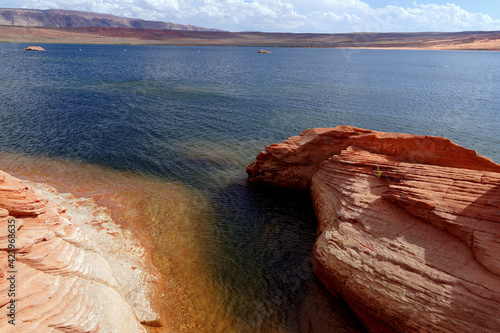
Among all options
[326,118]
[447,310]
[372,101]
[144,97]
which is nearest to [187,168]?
[447,310]

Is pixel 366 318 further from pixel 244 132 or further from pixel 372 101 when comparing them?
pixel 372 101

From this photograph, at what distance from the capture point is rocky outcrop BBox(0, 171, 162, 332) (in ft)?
26.5

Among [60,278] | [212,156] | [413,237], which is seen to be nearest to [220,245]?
[60,278]

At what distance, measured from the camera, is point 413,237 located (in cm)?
1126

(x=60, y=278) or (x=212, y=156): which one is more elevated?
(x=60, y=278)

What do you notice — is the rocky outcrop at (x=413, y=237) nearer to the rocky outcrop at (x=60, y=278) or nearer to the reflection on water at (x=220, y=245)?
the reflection on water at (x=220, y=245)

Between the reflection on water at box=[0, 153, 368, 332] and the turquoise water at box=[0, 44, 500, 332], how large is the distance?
6cm

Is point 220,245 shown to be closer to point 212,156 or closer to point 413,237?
point 413,237

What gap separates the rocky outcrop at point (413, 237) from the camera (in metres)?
9.41

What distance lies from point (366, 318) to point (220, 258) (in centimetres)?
671

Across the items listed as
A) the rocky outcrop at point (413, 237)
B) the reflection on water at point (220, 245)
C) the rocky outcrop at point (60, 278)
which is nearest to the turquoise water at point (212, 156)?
the reflection on water at point (220, 245)

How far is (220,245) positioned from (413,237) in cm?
873

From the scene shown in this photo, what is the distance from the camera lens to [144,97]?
45.4 meters

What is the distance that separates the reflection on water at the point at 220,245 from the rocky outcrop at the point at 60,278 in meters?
1.25
